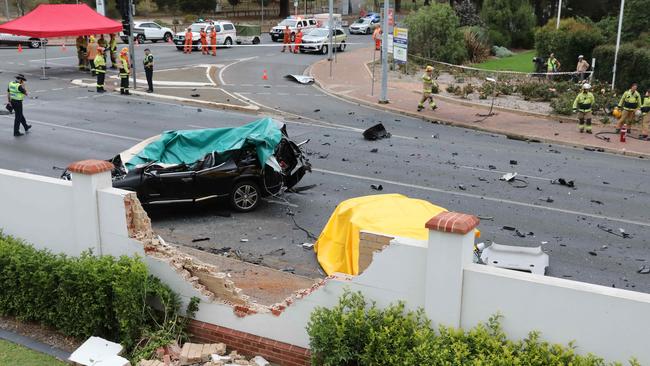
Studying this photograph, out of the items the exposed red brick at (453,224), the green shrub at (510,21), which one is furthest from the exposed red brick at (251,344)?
the green shrub at (510,21)

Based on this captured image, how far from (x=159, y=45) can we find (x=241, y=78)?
62.2 feet

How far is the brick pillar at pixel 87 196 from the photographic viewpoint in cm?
855

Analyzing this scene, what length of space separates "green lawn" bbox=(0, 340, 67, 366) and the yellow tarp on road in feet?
13.6

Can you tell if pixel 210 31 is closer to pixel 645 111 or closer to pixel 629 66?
pixel 629 66

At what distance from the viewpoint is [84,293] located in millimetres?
8055

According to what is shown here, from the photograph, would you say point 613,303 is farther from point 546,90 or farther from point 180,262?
point 546,90

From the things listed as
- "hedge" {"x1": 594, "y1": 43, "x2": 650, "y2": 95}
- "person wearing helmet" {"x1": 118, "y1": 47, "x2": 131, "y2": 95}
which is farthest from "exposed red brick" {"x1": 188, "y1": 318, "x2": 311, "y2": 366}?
"hedge" {"x1": 594, "y1": 43, "x2": 650, "y2": 95}

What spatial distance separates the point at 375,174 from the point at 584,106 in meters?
9.40

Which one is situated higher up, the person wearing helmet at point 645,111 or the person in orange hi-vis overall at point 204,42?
the person in orange hi-vis overall at point 204,42

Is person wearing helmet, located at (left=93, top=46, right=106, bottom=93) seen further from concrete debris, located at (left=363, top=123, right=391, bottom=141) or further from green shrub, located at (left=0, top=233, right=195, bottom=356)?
green shrub, located at (left=0, top=233, right=195, bottom=356)

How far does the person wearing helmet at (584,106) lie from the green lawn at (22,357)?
61.1ft

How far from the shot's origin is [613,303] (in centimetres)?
582

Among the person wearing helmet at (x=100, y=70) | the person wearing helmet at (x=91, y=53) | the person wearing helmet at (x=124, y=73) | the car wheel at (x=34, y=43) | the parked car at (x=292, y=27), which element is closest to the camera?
the person wearing helmet at (x=124, y=73)

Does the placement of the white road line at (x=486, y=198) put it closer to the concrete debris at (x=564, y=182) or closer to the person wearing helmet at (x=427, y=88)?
the concrete debris at (x=564, y=182)
